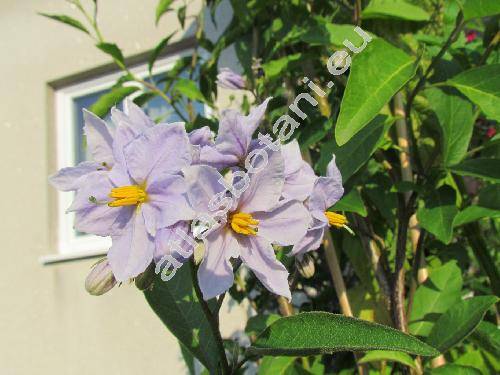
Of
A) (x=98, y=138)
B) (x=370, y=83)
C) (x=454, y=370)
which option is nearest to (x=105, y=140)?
(x=98, y=138)

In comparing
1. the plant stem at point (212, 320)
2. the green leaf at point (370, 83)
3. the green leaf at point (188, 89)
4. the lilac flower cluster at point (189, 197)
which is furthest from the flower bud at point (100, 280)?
the green leaf at point (188, 89)

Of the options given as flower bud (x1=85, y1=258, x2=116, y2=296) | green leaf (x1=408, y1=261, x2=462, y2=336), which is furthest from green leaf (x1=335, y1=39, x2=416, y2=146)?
green leaf (x1=408, y1=261, x2=462, y2=336)

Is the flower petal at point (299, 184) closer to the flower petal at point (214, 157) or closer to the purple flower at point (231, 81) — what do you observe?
the flower petal at point (214, 157)

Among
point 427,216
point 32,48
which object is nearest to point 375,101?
point 427,216

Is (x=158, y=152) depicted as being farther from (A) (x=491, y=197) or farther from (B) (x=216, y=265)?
(A) (x=491, y=197)

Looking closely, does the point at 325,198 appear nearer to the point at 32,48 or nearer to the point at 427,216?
the point at 427,216
